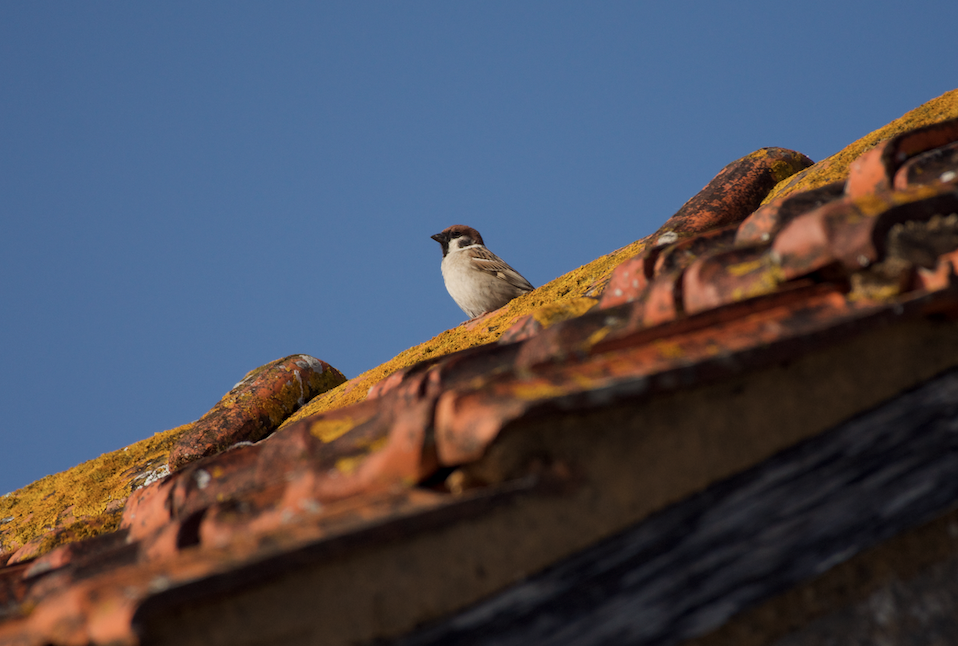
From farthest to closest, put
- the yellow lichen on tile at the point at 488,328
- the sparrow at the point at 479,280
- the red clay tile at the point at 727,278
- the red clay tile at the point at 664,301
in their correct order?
the sparrow at the point at 479,280 < the yellow lichen on tile at the point at 488,328 < the red clay tile at the point at 664,301 < the red clay tile at the point at 727,278

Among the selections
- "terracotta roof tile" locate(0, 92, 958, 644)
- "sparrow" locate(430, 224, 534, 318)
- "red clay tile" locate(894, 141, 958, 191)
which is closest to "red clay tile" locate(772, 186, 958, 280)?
"terracotta roof tile" locate(0, 92, 958, 644)

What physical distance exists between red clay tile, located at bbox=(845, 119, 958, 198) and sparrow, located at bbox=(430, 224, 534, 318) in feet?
17.1

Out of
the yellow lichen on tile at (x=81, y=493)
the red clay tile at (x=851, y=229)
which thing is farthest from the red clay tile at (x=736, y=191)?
the yellow lichen on tile at (x=81, y=493)

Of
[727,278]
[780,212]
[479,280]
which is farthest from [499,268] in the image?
[727,278]

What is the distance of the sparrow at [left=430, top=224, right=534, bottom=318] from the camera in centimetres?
709

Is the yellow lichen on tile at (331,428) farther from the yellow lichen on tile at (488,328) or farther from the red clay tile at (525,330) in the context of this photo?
the yellow lichen on tile at (488,328)

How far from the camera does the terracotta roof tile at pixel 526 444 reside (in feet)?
2.93

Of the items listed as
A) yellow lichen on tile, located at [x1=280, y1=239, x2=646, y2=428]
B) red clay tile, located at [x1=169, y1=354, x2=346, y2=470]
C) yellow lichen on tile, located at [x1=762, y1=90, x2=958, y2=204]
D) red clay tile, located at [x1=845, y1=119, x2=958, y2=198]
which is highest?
red clay tile, located at [x1=169, y1=354, x2=346, y2=470]

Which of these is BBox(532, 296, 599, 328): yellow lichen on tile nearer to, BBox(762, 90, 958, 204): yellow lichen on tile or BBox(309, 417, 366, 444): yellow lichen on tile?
BBox(309, 417, 366, 444): yellow lichen on tile

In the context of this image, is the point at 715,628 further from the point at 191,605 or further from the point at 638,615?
the point at 191,605

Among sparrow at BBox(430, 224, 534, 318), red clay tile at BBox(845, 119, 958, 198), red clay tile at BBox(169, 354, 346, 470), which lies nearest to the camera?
red clay tile at BBox(845, 119, 958, 198)

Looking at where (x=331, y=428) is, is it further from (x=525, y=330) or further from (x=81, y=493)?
(x=81, y=493)

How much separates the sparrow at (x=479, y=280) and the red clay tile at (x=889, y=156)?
205 inches

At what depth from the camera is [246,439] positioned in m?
5.24
